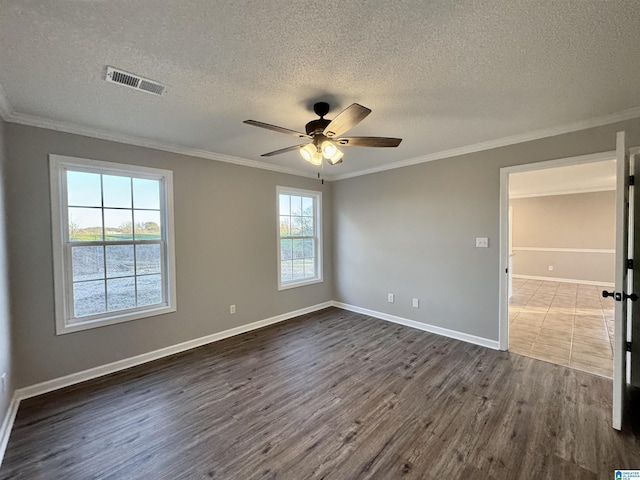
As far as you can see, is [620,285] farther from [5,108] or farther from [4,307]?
[5,108]

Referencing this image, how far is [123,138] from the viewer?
2.90 meters

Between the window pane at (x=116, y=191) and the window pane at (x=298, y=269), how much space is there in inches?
99.0

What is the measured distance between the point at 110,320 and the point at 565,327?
583 cm

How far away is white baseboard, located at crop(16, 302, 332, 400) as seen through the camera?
97.4 inches

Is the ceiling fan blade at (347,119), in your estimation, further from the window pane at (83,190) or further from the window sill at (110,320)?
the window sill at (110,320)

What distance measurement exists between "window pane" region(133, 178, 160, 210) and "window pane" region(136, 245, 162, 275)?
48 centimetres

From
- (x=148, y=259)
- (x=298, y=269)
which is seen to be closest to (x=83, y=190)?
(x=148, y=259)

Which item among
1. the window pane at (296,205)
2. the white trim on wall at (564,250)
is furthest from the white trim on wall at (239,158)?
the white trim on wall at (564,250)

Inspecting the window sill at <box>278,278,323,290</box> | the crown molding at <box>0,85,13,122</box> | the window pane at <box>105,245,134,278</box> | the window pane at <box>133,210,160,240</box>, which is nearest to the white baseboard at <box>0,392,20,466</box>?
the window pane at <box>105,245,134,278</box>

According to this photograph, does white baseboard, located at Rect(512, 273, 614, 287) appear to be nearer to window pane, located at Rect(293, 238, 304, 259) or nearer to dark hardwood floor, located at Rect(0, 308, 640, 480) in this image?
dark hardwood floor, located at Rect(0, 308, 640, 480)

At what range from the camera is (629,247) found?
2.11 meters

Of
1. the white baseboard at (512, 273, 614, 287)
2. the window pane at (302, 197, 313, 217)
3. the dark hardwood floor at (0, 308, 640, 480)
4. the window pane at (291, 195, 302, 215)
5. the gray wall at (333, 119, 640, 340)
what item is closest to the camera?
the dark hardwood floor at (0, 308, 640, 480)

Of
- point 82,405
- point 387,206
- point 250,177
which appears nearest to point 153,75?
point 250,177

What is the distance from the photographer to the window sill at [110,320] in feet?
8.57
